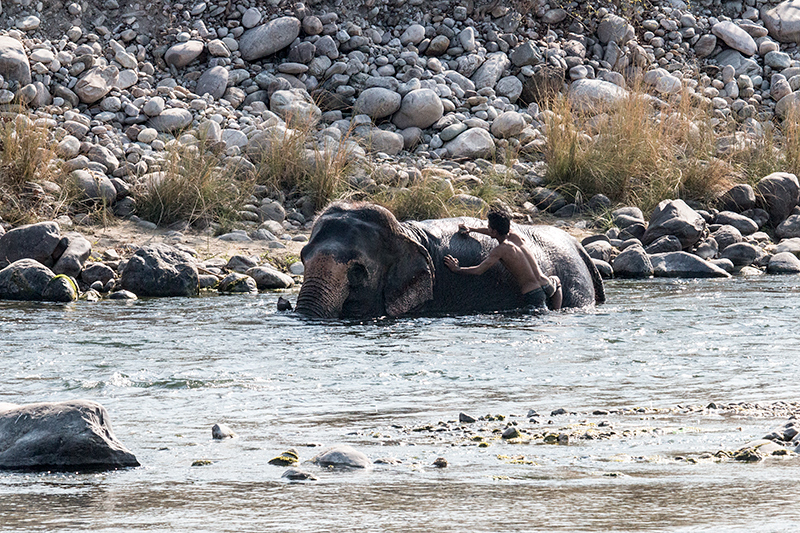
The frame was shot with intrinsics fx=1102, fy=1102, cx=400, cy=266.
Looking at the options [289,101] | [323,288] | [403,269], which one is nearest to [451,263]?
[403,269]

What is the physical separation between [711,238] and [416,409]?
9.51 m

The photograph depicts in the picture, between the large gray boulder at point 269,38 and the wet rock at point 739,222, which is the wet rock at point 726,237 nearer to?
the wet rock at point 739,222

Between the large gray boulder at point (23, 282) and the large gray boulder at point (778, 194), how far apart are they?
396 inches

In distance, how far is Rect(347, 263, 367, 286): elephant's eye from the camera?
9.60 metres

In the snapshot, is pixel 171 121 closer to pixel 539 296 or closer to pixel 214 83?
pixel 214 83

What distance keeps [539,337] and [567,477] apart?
14.5 feet

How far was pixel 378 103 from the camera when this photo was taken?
61.6 ft

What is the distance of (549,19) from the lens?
77.0 feet

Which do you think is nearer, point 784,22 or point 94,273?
point 94,273

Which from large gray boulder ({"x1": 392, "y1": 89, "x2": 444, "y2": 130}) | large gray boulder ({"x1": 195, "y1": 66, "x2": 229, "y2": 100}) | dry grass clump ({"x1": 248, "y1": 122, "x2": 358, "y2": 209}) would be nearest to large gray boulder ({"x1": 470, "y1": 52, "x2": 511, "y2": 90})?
large gray boulder ({"x1": 392, "y1": 89, "x2": 444, "y2": 130})

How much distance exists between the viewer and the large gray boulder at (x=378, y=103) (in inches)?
739

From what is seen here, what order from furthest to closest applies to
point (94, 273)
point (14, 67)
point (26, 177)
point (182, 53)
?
point (182, 53), point (14, 67), point (26, 177), point (94, 273)

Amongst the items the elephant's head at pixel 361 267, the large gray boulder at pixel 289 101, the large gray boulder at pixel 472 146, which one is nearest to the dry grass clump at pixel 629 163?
the large gray boulder at pixel 472 146

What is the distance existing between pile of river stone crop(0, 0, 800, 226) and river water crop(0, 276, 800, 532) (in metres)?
5.75
